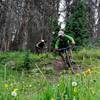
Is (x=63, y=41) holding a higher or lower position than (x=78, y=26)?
higher

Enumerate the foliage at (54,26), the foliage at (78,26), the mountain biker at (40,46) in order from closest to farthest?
1. the mountain biker at (40,46)
2. the foliage at (54,26)
3. the foliage at (78,26)

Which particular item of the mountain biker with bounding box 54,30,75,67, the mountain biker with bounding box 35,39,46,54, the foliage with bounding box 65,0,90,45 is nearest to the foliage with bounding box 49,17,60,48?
the foliage with bounding box 65,0,90,45

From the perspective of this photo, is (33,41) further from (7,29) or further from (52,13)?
(52,13)

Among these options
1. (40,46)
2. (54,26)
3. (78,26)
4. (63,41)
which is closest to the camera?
(63,41)

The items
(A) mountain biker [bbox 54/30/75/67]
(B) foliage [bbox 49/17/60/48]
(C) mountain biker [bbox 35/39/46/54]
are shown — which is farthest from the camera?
(B) foliage [bbox 49/17/60/48]

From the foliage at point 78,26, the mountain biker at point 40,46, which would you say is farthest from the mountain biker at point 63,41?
the foliage at point 78,26

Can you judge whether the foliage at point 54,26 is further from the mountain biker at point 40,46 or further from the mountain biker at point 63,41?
the mountain biker at point 63,41

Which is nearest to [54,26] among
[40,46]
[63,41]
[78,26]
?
[78,26]

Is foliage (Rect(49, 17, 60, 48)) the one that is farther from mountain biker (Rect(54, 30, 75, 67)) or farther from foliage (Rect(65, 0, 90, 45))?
mountain biker (Rect(54, 30, 75, 67))

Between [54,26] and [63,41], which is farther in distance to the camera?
[54,26]

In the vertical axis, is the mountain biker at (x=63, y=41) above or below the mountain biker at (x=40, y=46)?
above

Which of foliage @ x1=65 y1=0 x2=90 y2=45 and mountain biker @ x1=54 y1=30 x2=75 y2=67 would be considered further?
foliage @ x1=65 y1=0 x2=90 y2=45

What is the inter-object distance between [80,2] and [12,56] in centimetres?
852

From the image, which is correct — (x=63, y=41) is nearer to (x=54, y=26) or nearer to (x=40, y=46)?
(x=40, y=46)
